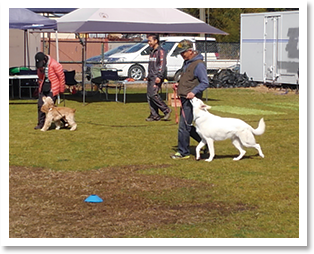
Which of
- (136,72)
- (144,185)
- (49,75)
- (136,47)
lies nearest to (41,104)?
(49,75)

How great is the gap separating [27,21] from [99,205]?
12.3m

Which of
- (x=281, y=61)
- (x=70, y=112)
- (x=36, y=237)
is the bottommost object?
(x=36, y=237)

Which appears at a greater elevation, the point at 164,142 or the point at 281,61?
the point at 281,61

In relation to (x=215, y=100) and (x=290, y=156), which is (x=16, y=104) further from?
(x=290, y=156)

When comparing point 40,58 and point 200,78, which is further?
point 40,58

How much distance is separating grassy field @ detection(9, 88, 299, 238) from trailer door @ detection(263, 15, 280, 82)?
1097 centimetres

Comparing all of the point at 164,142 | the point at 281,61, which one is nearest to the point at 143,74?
the point at 281,61

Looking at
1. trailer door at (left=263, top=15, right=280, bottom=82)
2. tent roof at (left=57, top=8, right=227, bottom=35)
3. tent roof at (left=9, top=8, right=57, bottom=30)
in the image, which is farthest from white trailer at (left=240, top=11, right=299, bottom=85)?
tent roof at (left=9, top=8, right=57, bottom=30)

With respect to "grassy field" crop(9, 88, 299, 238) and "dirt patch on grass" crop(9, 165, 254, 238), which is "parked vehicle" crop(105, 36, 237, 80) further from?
"dirt patch on grass" crop(9, 165, 254, 238)

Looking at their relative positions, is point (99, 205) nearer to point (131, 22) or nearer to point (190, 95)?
point (190, 95)

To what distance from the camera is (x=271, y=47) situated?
2472 cm

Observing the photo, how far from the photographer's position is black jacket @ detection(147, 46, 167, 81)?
14.2 m

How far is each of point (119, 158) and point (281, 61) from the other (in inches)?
605

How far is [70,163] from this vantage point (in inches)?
384
